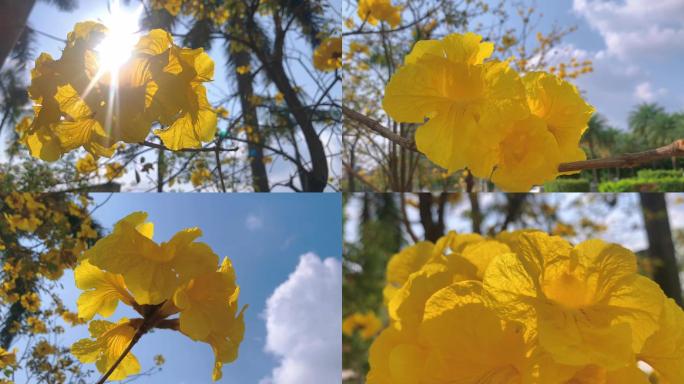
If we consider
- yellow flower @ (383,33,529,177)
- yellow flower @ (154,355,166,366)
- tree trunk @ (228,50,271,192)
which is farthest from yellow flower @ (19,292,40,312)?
yellow flower @ (383,33,529,177)

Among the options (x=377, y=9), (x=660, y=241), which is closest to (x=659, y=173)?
(x=660, y=241)

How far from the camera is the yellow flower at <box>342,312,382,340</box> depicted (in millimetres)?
992

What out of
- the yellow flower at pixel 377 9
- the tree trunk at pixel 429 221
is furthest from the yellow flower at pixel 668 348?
the yellow flower at pixel 377 9

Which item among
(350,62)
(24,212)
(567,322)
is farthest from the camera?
(350,62)

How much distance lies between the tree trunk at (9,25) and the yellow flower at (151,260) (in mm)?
382

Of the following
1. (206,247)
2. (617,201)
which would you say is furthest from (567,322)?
(617,201)

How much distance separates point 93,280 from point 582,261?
7.8 inches

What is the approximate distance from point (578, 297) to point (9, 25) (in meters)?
0.60

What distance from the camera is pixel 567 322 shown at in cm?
10

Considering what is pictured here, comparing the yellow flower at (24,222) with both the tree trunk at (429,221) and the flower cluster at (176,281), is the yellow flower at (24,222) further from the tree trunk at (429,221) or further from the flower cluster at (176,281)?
the flower cluster at (176,281)

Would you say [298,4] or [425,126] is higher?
[298,4]

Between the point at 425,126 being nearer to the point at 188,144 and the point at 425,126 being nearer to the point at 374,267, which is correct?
the point at 188,144

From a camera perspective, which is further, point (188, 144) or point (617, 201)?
point (617, 201)

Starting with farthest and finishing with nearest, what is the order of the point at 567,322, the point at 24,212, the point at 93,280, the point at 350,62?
the point at 350,62 < the point at 24,212 < the point at 93,280 < the point at 567,322
